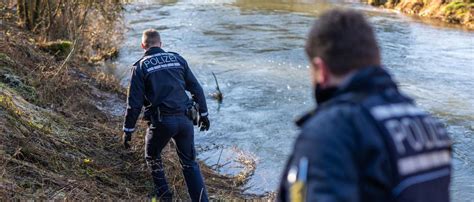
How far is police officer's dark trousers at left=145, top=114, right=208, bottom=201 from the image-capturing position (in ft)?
19.7

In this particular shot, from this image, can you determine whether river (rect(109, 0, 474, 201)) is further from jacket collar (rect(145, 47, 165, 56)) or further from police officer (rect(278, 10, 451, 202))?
police officer (rect(278, 10, 451, 202))

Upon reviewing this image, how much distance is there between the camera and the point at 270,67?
15617 mm

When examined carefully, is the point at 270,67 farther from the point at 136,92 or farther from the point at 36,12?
the point at 136,92

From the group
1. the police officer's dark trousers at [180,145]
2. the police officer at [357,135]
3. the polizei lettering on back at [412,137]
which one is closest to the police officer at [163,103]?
the police officer's dark trousers at [180,145]

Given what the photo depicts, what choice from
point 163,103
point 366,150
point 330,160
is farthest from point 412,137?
point 163,103

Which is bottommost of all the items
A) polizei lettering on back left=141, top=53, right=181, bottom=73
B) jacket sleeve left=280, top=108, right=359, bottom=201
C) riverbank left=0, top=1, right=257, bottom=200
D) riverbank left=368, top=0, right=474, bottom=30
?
riverbank left=368, top=0, right=474, bottom=30

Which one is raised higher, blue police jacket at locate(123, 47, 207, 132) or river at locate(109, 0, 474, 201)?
blue police jacket at locate(123, 47, 207, 132)

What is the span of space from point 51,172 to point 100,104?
4.71m

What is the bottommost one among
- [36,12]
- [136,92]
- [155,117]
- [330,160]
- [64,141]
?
[64,141]

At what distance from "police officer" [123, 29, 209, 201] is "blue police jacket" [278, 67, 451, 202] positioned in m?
4.04

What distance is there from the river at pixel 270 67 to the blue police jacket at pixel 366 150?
19.1ft

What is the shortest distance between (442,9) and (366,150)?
2512 centimetres

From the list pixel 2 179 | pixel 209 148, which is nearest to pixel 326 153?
pixel 2 179

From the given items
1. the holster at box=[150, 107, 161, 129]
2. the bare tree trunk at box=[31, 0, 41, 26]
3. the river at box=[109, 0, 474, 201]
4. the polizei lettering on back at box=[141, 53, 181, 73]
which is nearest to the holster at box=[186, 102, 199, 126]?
the holster at box=[150, 107, 161, 129]
